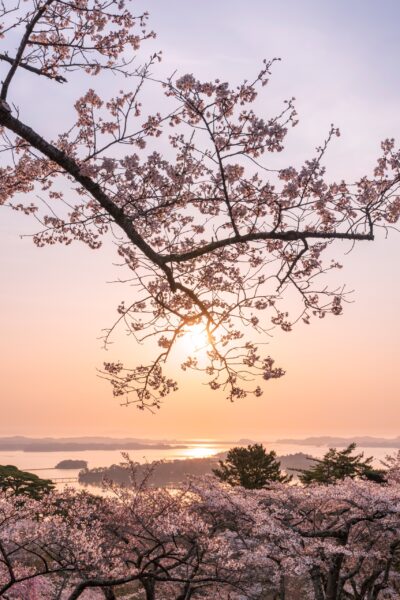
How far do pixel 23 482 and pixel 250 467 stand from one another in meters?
12.0

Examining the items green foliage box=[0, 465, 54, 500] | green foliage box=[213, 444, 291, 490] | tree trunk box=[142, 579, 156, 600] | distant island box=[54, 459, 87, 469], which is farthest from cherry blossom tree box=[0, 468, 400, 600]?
distant island box=[54, 459, 87, 469]

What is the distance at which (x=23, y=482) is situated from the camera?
3100 centimetres

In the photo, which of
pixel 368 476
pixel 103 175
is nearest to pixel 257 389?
pixel 103 175

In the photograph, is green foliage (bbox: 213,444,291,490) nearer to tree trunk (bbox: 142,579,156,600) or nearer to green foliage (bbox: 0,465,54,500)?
green foliage (bbox: 0,465,54,500)

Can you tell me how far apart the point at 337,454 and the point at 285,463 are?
5934 inches

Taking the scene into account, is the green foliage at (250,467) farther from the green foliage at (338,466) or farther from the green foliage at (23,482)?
the green foliage at (23,482)

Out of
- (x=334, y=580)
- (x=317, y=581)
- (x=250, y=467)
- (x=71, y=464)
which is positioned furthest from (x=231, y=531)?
(x=71, y=464)

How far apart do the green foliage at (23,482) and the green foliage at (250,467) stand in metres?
9.37

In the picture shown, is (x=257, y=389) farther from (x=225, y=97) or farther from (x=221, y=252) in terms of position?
(x=225, y=97)

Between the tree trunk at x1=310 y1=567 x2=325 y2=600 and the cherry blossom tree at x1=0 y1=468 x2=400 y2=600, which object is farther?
the tree trunk at x1=310 y1=567 x2=325 y2=600

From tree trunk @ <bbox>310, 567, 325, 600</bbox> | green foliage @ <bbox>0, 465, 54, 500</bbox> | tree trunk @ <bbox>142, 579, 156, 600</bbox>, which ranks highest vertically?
green foliage @ <bbox>0, 465, 54, 500</bbox>

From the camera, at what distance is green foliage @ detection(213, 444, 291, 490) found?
33.0 m

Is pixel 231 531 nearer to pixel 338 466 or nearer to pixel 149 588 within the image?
pixel 149 588

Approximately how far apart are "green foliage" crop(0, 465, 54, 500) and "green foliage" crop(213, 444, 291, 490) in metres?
9.37
